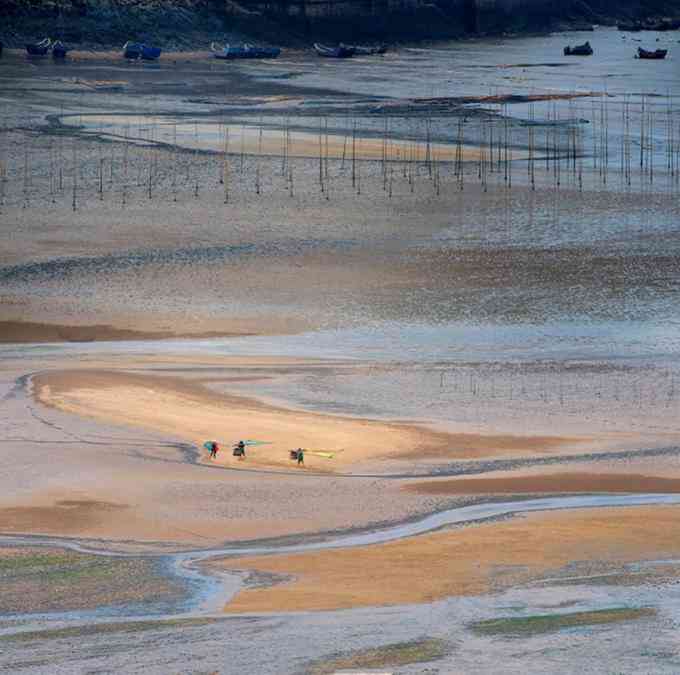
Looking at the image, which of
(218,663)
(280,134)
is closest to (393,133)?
(280,134)

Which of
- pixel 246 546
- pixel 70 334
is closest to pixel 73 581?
pixel 246 546

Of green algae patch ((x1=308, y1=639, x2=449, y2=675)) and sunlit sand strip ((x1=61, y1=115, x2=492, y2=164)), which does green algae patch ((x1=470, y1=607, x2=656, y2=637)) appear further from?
sunlit sand strip ((x1=61, y1=115, x2=492, y2=164))

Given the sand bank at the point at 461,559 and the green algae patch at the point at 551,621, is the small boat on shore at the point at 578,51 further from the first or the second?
the green algae patch at the point at 551,621

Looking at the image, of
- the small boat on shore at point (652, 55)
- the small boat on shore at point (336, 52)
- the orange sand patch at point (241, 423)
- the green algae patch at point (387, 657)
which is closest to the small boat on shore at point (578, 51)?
the small boat on shore at point (652, 55)

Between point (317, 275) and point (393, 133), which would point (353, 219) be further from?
point (393, 133)

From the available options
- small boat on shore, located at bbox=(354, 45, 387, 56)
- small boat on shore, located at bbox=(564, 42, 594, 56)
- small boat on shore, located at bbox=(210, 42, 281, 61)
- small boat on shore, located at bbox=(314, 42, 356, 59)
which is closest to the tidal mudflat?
small boat on shore, located at bbox=(210, 42, 281, 61)

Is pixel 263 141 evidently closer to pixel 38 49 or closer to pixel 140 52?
pixel 140 52
